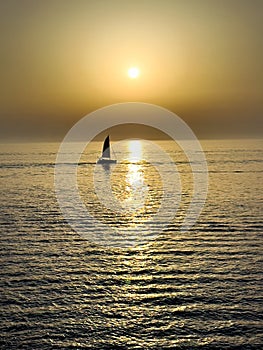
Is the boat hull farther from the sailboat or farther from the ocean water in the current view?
the ocean water

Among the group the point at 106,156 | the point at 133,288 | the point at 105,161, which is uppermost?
the point at 106,156

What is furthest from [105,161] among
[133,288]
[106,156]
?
[133,288]

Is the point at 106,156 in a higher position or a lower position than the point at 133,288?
higher

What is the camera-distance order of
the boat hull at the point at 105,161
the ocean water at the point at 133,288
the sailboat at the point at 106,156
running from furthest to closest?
the boat hull at the point at 105,161 < the sailboat at the point at 106,156 < the ocean water at the point at 133,288

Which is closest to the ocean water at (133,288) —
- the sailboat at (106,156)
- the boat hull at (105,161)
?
the sailboat at (106,156)

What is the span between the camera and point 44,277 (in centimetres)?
2877

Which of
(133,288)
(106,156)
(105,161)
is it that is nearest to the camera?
(133,288)

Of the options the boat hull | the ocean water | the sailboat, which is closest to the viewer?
the ocean water

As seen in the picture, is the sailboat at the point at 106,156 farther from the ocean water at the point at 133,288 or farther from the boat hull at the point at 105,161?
the ocean water at the point at 133,288

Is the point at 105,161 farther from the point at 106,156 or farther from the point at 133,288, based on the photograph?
the point at 133,288

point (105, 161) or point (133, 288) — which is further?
point (105, 161)

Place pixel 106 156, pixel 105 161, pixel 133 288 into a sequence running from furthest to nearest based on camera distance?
pixel 106 156 < pixel 105 161 < pixel 133 288

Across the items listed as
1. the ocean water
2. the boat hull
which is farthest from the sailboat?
the ocean water

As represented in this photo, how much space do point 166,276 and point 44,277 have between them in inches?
365
